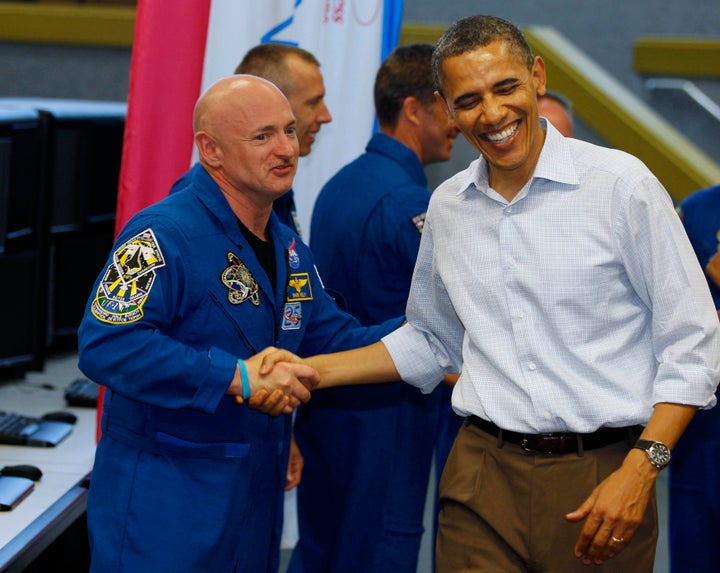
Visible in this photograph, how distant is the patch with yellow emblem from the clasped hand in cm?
11

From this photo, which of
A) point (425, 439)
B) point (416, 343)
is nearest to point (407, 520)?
point (425, 439)

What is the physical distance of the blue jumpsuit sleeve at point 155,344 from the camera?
1987 millimetres

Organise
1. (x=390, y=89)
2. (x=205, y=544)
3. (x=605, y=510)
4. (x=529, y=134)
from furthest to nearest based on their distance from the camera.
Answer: (x=390, y=89)
(x=205, y=544)
(x=529, y=134)
(x=605, y=510)

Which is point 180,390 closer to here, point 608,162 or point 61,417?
point 608,162

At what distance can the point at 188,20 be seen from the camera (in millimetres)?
2982

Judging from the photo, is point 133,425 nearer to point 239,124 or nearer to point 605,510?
point 239,124

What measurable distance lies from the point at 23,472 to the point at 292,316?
878 millimetres

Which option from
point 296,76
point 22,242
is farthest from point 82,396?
point 296,76

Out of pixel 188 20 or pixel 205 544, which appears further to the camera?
pixel 188 20

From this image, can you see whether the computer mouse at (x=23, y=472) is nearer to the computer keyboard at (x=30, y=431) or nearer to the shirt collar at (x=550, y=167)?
the computer keyboard at (x=30, y=431)

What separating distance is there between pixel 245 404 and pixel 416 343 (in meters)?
0.39

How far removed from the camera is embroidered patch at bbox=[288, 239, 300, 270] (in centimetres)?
237

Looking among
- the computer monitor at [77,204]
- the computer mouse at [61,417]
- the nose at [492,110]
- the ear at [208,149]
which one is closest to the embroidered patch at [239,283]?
the ear at [208,149]

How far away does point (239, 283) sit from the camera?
7.06ft
